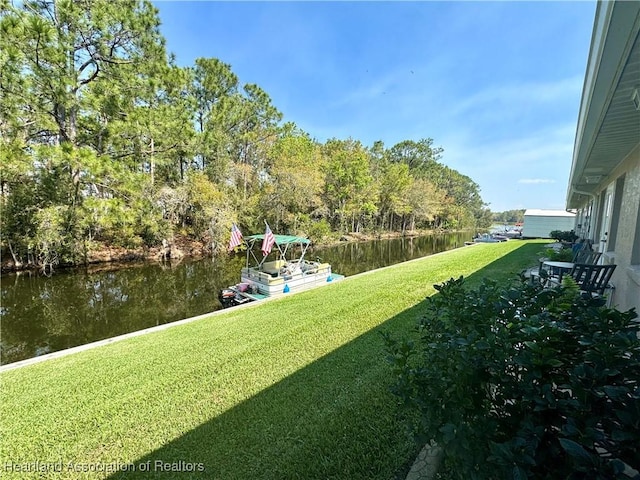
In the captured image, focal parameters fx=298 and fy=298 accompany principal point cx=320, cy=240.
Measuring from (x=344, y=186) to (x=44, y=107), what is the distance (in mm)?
22774

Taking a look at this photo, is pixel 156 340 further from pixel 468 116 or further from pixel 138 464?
pixel 468 116

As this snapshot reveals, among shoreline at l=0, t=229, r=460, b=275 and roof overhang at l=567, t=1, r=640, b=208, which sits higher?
roof overhang at l=567, t=1, r=640, b=208

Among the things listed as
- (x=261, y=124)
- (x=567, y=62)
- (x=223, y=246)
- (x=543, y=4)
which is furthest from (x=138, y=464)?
(x=261, y=124)

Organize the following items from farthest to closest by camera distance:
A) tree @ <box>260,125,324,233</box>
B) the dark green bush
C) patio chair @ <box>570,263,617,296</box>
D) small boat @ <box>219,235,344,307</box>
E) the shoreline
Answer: tree @ <box>260,125,324,233</box>, the shoreline, small boat @ <box>219,235,344,307</box>, patio chair @ <box>570,263,617,296</box>, the dark green bush

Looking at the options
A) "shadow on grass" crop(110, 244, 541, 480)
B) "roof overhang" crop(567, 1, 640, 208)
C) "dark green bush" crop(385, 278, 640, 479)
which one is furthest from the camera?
"shadow on grass" crop(110, 244, 541, 480)

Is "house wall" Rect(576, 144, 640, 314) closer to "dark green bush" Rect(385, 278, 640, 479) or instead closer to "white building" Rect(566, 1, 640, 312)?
"white building" Rect(566, 1, 640, 312)

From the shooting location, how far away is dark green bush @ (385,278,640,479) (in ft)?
3.18

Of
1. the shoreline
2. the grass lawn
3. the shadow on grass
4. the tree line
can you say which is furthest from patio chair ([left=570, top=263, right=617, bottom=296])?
the shoreline

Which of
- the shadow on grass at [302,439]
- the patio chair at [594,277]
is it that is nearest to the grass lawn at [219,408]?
the shadow on grass at [302,439]

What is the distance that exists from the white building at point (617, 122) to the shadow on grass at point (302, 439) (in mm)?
3059

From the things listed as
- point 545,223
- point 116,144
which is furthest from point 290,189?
point 545,223

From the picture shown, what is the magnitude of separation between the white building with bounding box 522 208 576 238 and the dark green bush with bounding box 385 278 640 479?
38143mm

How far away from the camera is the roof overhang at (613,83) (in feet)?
6.09

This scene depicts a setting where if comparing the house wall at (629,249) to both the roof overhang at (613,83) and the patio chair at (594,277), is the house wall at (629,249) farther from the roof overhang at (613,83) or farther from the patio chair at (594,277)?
the roof overhang at (613,83)
